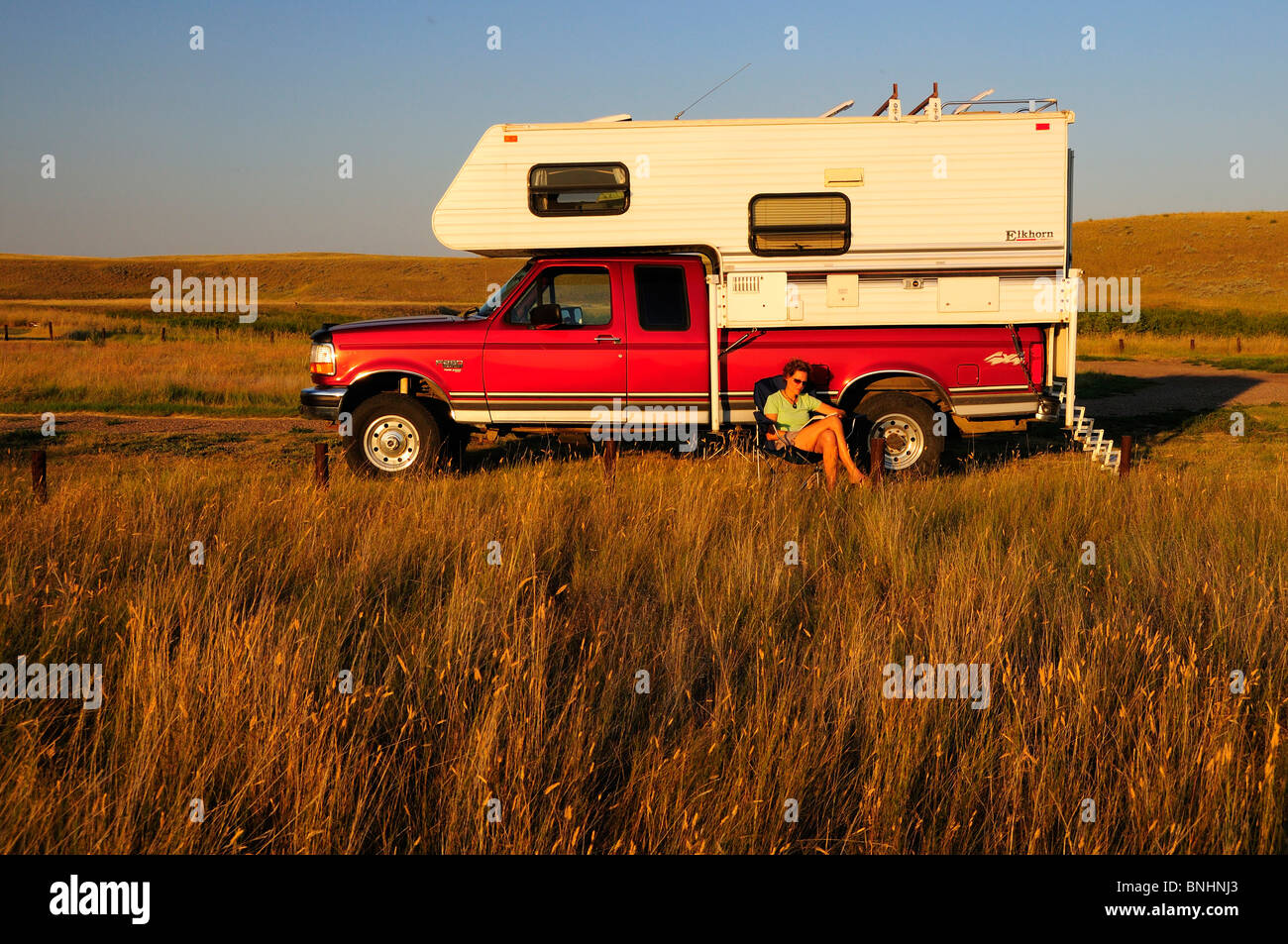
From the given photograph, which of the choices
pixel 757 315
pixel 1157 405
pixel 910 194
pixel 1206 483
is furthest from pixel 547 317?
pixel 1157 405

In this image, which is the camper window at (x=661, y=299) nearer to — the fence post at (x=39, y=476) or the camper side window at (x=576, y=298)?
the camper side window at (x=576, y=298)

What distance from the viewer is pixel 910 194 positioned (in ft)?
31.0

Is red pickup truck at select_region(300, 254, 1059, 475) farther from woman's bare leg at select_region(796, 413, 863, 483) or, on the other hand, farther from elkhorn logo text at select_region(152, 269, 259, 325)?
elkhorn logo text at select_region(152, 269, 259, 325)

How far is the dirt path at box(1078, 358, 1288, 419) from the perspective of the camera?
16375 mm

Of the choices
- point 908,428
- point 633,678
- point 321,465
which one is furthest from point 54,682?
point 908,428

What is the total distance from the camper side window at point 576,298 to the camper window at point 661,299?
0.96ft

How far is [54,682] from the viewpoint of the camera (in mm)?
4145

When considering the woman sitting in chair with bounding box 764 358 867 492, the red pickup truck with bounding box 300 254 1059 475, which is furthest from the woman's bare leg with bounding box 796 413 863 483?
the red pickup truck with bounding box 300 254 1059 475

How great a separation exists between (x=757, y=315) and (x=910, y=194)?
1.82 meters

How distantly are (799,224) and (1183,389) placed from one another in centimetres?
1308

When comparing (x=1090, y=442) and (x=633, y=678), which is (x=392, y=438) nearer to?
(x=633, y=678)

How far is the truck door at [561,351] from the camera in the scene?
9430 millimetres

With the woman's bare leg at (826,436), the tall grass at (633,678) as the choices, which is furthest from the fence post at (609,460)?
the woman's bare leg at (826,436)
